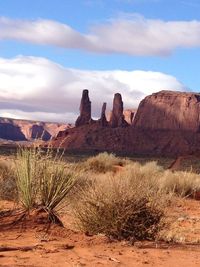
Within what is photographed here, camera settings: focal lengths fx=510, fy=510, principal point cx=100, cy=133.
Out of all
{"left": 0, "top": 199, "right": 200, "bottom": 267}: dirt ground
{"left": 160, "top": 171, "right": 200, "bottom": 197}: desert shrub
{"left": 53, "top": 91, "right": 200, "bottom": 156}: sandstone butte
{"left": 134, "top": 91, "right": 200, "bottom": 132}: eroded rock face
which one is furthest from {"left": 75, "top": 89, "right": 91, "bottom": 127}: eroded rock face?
{"left": 0, "top": 199, "right": 200, "bottom": 267}: dirt ground

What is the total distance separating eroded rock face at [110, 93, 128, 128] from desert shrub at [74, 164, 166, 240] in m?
108

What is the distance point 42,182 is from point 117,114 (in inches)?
4389

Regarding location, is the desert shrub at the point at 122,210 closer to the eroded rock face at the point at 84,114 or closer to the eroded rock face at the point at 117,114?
the eroded rock face at the point at 117,114

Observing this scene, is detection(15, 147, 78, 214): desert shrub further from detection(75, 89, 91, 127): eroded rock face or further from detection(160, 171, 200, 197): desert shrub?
detection(75, 89, 91, 127): eroded rock face

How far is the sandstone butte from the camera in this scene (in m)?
102

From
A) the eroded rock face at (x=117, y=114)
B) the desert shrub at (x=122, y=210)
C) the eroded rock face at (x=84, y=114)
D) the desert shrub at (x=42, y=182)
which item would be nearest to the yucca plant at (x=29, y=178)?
the desert shrub at (x=42, y=182)

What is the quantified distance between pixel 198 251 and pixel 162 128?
367ft

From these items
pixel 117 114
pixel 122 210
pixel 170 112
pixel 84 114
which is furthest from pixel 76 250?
pixel 170 112

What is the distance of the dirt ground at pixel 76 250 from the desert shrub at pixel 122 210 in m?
0.31

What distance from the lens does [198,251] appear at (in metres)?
8.45

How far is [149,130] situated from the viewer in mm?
118000

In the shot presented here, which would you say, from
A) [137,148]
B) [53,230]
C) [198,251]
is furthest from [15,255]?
[137,148]

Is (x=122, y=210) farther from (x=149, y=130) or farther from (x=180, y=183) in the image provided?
(x=149, y=130)

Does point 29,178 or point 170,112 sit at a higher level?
point 170,112
